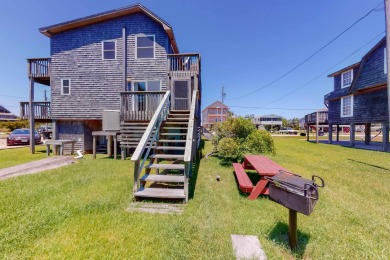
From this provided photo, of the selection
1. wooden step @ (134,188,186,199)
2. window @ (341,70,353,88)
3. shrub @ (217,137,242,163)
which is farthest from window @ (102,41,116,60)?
window @ (341,70,353,88)

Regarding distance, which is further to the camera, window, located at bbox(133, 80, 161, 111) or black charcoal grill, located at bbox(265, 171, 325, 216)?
window, located at bbox(133, 80, 161, 111)

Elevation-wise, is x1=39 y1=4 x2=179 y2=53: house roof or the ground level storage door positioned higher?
x1=39 y1=4 x2=179 y2=53: house roof

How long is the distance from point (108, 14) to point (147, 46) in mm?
2989

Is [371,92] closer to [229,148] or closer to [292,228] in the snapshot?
[229,148]

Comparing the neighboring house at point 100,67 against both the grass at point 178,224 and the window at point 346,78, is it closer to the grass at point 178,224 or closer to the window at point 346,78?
the grass at point 178,224

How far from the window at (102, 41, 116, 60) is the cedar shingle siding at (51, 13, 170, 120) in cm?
26

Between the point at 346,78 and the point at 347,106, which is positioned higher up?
the point at 346,78

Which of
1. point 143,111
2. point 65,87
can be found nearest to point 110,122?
point 143,111

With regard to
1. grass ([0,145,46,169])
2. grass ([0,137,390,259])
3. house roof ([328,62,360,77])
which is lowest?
grass ([0,137,390,259])

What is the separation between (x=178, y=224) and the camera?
2838mm

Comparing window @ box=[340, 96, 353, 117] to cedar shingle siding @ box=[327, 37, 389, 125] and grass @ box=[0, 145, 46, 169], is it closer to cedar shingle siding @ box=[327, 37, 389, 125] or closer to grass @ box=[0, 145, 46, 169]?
cedar shingle siding @ box=[327, 37, 389, 125]

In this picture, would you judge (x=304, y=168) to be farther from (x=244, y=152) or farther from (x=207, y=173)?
(x=207, y=173)

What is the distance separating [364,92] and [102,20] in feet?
68.4

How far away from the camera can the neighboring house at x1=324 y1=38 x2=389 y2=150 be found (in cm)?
1247
